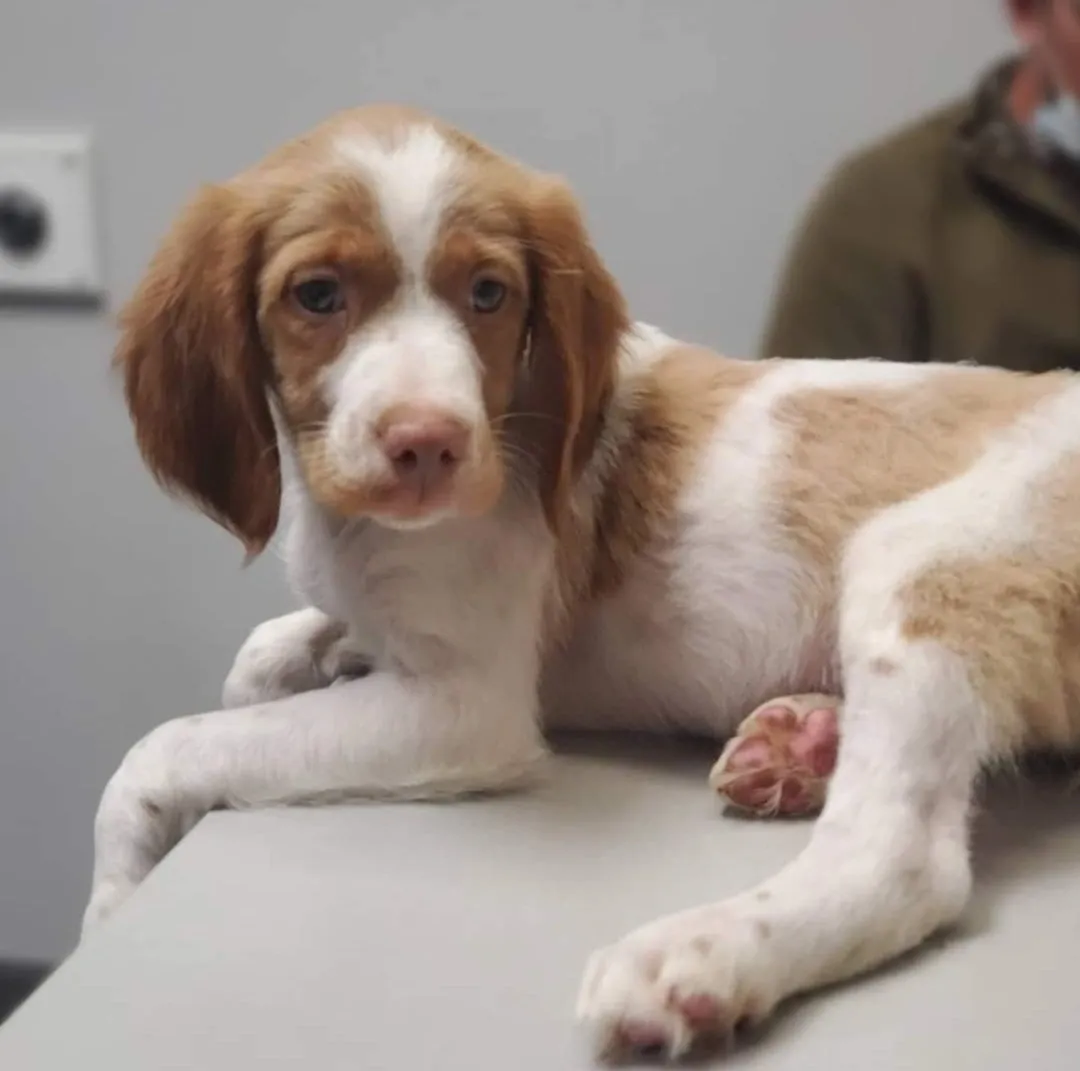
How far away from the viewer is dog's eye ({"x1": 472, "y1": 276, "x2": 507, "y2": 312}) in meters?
1.01

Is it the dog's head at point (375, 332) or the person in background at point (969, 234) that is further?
the person in background at point (969, 234)

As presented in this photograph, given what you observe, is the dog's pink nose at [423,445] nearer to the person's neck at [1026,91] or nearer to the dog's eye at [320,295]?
the dog's eye at [320,295]

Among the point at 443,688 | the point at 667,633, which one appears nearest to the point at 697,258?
the point at 667,633

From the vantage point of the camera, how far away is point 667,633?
1135 millimetres

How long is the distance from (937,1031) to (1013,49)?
1210 millimetres

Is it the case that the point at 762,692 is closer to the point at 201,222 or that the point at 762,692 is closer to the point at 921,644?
the point at 921,644

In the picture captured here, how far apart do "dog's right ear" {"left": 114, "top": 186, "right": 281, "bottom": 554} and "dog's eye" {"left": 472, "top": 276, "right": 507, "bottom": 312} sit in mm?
154

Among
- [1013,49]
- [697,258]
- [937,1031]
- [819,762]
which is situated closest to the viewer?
[937,1031]

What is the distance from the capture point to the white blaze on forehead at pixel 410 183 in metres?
0.97

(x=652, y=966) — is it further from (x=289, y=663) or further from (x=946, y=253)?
(x=946, y=253)

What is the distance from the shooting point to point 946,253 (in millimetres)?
1577

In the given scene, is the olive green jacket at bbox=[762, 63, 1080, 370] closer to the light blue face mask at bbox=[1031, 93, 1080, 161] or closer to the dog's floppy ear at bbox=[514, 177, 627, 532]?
the light blue face mask at bbox=[1031, 93, 1080, 161]

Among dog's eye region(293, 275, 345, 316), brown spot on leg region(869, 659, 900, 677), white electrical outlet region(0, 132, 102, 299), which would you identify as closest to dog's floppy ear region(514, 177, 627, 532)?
dog's eye region(293, 275, 345, 316)

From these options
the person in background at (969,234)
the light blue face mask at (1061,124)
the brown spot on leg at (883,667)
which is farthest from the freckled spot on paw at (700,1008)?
the light blue face mask at (1061,124)
